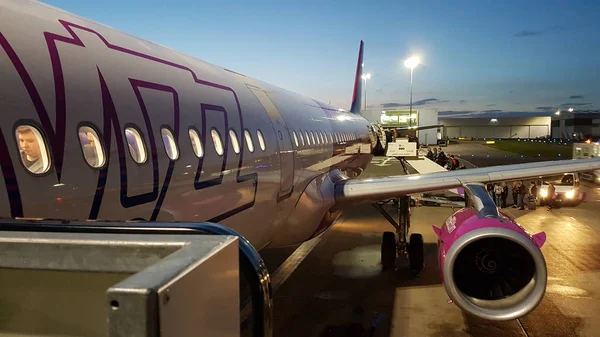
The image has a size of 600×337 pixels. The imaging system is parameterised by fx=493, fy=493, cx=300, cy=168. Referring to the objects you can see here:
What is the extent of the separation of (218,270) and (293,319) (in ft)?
21.1

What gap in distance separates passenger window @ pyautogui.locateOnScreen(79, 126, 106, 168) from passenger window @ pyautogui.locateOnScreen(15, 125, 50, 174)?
0.27 meters

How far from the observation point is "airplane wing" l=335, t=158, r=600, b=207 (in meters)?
8.23

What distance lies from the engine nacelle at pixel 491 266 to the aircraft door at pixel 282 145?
222 cm

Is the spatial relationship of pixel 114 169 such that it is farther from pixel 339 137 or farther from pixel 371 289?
pixel 339 137

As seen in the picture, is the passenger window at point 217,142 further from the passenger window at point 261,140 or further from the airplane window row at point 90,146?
the passenger window at point 261,140

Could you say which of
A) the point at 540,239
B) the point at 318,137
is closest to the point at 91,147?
the point at 540,239

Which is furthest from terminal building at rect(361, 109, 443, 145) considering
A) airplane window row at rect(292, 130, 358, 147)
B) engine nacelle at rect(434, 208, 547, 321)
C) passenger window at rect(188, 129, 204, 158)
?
passenger window at rect(188, 129, 204, 158)

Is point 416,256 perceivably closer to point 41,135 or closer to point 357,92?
point 41,135

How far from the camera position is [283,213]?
6988 mm

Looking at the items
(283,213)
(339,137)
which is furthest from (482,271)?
(339,137)

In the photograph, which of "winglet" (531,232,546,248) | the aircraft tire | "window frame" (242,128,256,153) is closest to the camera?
"window frame" (242,128,256,153)

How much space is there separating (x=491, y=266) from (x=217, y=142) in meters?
3.83

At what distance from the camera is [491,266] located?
624cm

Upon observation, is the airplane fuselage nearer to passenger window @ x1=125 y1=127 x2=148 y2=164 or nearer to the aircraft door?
passenger window @ x1=125 y1=127 x2=148 y2=164
